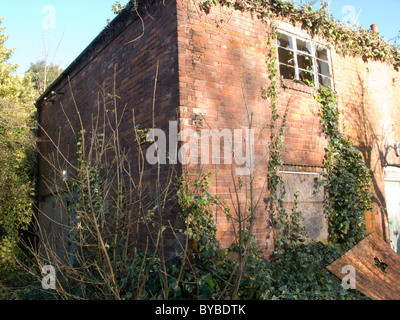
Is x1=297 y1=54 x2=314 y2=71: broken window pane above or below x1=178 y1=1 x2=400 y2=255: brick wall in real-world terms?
above

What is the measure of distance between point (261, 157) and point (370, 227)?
10.9ft

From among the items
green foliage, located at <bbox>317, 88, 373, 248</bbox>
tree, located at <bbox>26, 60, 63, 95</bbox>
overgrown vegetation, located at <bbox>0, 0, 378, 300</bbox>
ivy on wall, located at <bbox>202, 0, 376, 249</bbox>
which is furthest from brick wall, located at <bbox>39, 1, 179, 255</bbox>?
tree, located at <bbox>26, 60, 63, 95</bbox>

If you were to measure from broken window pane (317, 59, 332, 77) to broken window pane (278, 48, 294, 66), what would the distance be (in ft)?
2.88

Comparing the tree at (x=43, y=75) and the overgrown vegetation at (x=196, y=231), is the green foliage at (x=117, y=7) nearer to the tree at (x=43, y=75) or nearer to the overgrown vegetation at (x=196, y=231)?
the overgrown vegetation at (x=196, y=231)

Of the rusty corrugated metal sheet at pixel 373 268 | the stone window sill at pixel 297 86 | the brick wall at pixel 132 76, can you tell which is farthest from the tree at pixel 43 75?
the rusty corrugated metal sheet at pixel 373 268

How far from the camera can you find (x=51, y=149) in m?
9.89

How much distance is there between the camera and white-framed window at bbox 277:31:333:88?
6.66 metres

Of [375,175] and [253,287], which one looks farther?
[375,175]

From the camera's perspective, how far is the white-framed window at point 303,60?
6.66 m

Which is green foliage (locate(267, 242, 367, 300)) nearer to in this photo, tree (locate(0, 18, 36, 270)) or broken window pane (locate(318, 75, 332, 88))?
broken window pane (locate(318, 75, 332, 88))
